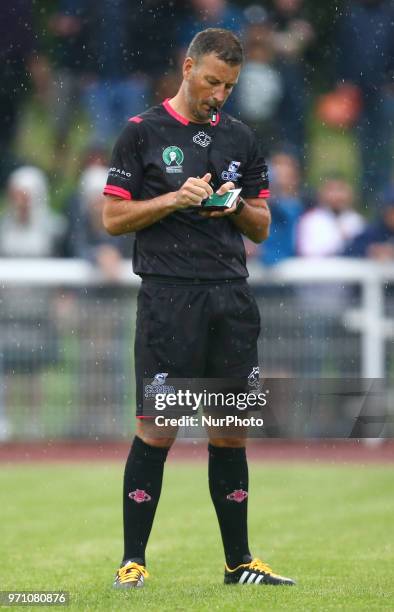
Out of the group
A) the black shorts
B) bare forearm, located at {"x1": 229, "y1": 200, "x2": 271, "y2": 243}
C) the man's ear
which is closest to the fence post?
bare forearm, located at {"x1": 229, "y1": 200, "x2": 271, "y2": 243}

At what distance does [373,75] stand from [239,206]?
332 inches

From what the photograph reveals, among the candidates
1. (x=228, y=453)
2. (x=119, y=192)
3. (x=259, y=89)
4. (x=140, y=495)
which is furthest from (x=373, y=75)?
(x=140, y=495)

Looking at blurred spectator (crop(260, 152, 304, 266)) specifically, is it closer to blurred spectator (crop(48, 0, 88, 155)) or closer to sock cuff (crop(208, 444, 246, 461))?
blurred spectator (crop(48, 0, 88, 155))

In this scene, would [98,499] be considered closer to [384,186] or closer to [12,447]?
[12,447]

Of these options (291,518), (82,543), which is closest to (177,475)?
(291,518)

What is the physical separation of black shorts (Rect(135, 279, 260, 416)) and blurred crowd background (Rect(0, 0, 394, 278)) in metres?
6.85

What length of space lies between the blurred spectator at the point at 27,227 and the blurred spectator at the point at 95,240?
0.96ft

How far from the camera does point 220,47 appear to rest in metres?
6.17

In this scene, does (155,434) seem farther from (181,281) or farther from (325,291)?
→ (325,291)

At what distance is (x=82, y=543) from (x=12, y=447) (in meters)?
4.39

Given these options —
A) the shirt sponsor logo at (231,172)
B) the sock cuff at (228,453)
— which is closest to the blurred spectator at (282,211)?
the shirt sponsor logo at (231,172)

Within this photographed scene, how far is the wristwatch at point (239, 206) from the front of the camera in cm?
619

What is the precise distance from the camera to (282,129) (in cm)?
1402

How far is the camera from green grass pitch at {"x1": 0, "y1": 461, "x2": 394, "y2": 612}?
19.4 ft
